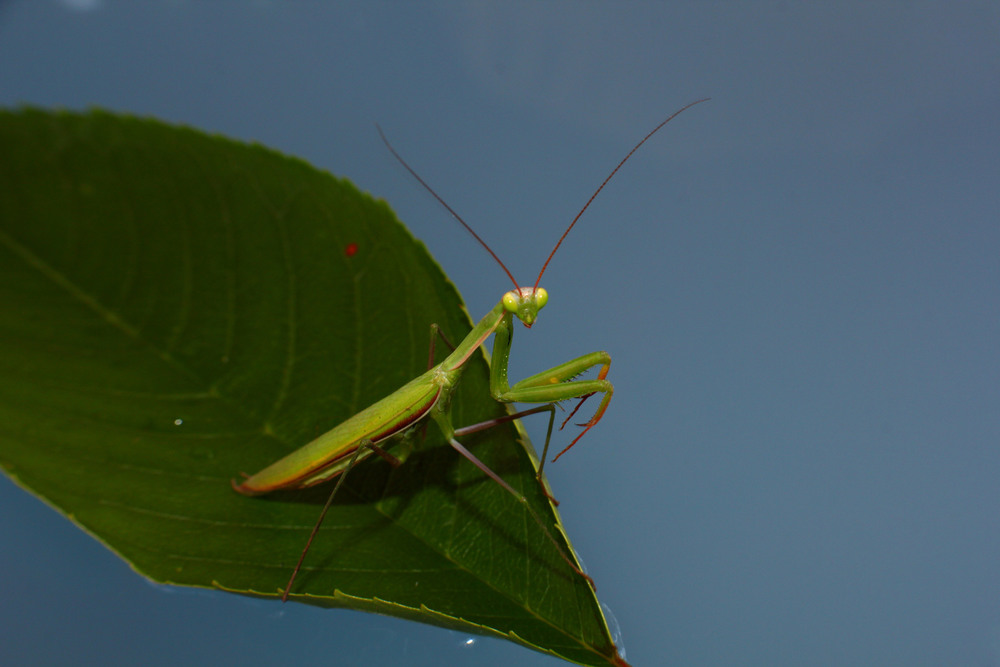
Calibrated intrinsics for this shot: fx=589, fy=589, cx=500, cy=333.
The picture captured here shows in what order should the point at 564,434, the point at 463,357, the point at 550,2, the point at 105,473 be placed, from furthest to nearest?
the point at 550,2, the point at 564,434, the point at 463,357, the point at 105,473

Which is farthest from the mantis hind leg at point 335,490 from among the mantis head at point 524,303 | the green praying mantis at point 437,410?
the mantis head at point 524,303

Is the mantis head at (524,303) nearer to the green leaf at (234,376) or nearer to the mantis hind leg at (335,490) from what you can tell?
the green leaf at (234,376)

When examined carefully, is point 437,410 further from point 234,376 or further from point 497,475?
point 234,376

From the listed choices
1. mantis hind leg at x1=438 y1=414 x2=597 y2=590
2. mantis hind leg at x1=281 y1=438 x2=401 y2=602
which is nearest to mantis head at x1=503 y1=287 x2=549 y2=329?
mantis hind leg at x1=438 y1=414 x2=597 y2=590

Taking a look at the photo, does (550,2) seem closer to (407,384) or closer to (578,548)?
(407,384)

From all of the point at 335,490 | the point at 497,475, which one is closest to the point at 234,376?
the point at 335,490

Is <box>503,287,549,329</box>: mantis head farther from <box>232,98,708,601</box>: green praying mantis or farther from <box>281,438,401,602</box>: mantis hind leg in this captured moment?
<box>281,438,401,602</box>: mantis hind leg

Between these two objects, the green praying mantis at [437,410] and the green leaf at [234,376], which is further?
the green praying mantis at [437,410]

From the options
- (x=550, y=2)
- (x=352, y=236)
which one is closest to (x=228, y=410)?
(x=352, y=236)
